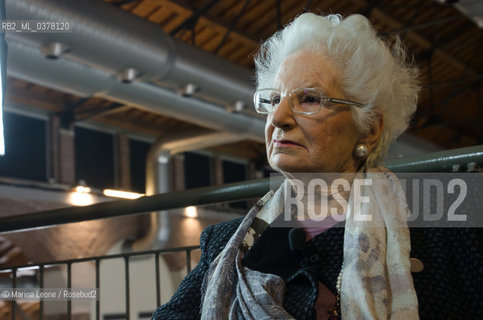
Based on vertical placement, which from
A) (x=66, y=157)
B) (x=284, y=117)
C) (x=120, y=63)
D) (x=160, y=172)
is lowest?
(x=284, y=117)

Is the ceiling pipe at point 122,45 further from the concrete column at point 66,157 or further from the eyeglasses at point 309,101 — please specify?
the concrete column at point 66,157

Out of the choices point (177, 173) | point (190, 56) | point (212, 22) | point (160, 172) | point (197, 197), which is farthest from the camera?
point (177, 173)

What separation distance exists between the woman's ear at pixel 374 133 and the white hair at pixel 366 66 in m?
0.01

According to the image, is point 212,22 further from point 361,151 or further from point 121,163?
point 361,151

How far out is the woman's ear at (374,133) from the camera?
6.07ft

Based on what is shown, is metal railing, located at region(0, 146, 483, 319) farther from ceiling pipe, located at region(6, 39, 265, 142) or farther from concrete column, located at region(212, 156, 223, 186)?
concrete column, located at region(212, 156, 223, 186)

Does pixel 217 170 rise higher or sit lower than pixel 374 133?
higher

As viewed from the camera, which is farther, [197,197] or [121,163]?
[121,163]

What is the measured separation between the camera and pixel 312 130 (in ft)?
5.79

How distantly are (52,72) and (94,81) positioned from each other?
0.54 metres

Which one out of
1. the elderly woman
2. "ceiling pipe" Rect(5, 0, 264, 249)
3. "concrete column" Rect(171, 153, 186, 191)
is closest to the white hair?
the elderly woman

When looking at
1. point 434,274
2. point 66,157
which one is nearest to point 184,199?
point 434,274

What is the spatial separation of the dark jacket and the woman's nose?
29cm

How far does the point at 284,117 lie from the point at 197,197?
70 centimetres
